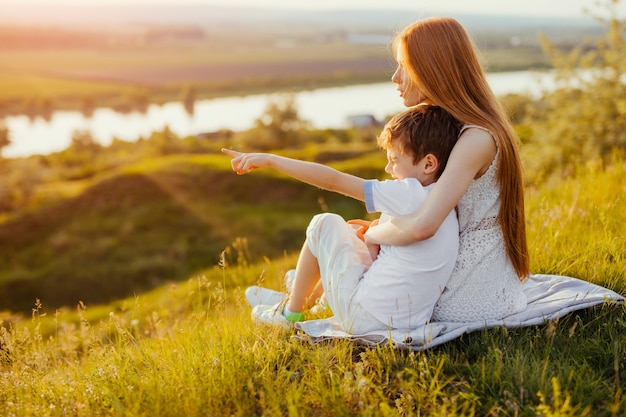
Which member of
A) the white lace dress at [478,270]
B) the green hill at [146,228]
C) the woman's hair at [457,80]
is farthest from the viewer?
the green hill at [146,228]

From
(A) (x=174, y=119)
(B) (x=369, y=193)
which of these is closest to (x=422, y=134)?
(B) (x=369, y=193)

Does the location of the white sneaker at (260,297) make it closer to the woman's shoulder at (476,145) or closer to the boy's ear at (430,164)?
the boy's ear at (430,164)

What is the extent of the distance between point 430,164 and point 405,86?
639 mm

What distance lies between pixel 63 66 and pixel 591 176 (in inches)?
6244

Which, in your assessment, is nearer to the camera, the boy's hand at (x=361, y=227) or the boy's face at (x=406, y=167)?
the boy's face at (x=406, y=167)

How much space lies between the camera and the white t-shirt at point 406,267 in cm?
337

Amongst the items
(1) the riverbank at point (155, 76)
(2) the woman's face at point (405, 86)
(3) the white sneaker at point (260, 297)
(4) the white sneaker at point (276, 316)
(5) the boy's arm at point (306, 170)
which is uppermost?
(1) the riverbank at point (155, 76)

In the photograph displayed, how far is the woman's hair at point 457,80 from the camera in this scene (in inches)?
137

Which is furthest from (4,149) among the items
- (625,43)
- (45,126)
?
(625,43)

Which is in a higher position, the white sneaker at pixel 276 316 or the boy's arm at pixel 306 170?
the boy's arm at pixel 306 170

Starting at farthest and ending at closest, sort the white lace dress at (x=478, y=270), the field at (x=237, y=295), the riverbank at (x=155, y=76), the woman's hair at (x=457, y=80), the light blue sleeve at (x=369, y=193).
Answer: the riverbank at (x=155, y=76), the white lace dress at (x=478, y=270), the woman's hair at (x=457, y=80), the light blue sleeve at (x=369, y=193), the field at (x=237, y=295)

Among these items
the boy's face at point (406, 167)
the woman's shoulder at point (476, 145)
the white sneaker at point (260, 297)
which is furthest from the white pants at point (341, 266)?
the white sneaker at point (260, 297)

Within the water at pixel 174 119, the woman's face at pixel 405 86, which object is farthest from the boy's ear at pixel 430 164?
the water at pixel 174 119

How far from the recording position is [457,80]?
3500mm
